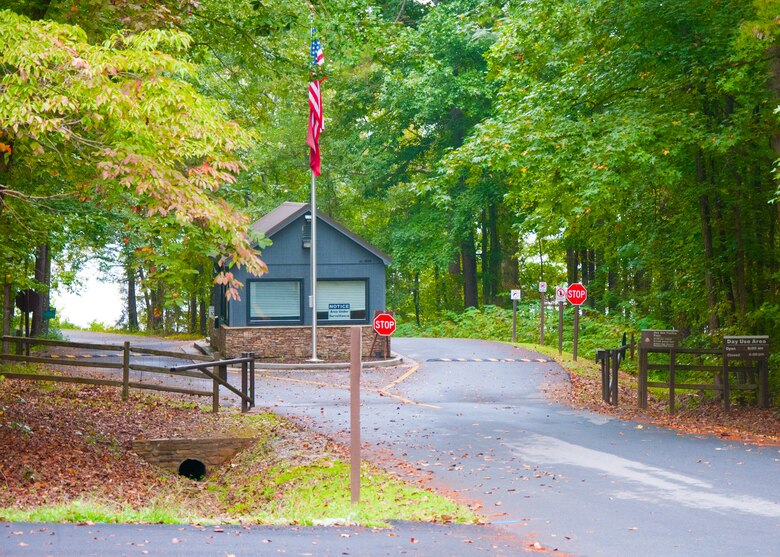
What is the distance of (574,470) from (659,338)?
8.24m

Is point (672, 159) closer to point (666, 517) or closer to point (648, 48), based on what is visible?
point (648, 48)

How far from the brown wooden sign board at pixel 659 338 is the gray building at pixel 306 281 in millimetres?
13100

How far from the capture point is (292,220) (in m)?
29.8

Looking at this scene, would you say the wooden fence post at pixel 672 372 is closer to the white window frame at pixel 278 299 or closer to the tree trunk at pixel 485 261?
the white window frame at pixel 278 299

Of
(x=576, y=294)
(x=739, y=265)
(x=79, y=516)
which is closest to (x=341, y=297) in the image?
(x=576, y=294)

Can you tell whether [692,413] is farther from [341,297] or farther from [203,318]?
[203,318]

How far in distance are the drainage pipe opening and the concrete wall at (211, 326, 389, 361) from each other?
47.3 ft

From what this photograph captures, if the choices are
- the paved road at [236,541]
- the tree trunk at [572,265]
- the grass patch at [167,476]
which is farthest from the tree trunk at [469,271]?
the paved road at [236,541]

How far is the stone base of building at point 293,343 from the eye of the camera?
1151 inches

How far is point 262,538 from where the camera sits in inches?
302

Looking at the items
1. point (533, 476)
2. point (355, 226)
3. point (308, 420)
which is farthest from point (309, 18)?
point (355, 226)

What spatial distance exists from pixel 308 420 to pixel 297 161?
29.2 meters

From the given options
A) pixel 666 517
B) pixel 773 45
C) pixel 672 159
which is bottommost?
pixel 666 517

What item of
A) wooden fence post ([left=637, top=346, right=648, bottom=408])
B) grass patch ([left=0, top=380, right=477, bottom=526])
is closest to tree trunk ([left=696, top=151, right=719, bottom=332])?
wooden fence post ([left=637, top=346, right=648, bottom=408])
